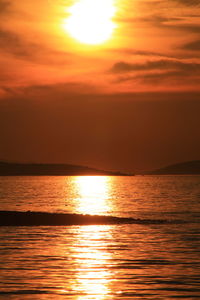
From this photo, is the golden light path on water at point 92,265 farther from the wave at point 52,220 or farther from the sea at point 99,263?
the wave at point 52,220

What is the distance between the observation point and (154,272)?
39.3 m

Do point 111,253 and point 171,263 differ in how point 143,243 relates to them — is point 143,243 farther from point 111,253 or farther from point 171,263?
point 171,263

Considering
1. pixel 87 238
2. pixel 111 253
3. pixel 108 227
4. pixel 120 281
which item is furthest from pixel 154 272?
pixel 108 227

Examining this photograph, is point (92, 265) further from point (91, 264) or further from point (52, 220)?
point (52, 220)

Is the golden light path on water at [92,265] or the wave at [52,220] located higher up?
the wave at [52,220]

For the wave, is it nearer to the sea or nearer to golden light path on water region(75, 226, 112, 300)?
the sea

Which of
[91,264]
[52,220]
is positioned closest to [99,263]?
[91,264]

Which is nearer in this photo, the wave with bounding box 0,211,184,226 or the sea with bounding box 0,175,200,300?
the sea with bounding box 0,175,200,300

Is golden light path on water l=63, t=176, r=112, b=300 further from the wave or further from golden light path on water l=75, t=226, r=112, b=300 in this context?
the wave

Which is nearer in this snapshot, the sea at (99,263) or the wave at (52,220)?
the sea at (99,263)

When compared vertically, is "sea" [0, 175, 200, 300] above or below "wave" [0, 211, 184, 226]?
below

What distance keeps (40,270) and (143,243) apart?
17.1 m

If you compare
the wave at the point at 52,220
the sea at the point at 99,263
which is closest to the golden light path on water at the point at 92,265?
the sea at the point at 99,263

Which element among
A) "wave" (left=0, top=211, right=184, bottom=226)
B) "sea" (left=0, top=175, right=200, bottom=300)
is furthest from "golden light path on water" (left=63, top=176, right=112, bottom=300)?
"wave" (left=0, top=211, right=184, bottom=226)
